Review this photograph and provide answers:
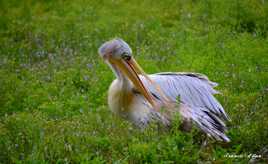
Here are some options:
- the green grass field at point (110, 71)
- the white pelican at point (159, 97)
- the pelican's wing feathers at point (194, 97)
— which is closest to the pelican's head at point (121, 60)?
the white pelican at point (159, 97)

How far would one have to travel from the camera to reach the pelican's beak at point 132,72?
666 cm

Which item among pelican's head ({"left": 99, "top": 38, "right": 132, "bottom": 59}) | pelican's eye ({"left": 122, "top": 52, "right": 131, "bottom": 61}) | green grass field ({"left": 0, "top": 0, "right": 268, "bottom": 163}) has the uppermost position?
pelican's head ({"left": 99, "top": 38, "right": 132, "bottom": 59})

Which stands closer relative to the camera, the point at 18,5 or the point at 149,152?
the point at 149,152

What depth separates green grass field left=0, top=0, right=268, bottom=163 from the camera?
5789 mm

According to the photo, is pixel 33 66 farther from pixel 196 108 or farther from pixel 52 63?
pixel 196 108

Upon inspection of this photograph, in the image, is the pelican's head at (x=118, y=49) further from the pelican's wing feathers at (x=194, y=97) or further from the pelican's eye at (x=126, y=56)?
the pelican's wing feathers at (x=194, y=97)

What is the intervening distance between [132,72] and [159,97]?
0.48 metres

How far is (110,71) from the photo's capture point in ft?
29.6

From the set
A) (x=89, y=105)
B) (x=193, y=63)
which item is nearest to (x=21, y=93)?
(x=89, y=105)

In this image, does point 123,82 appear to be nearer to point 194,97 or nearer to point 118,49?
point 118,49

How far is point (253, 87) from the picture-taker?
8.27 m

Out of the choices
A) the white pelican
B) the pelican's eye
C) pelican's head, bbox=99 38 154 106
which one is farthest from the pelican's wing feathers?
the pelican's eye

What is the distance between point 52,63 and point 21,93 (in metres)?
1.37

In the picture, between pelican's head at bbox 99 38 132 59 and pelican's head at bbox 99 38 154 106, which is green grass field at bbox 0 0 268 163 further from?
pelican's head at bbox 99 38 132 59
